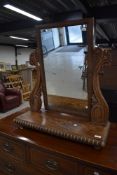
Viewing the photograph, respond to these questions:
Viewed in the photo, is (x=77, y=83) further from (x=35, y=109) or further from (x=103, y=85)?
(x=103, y=85)

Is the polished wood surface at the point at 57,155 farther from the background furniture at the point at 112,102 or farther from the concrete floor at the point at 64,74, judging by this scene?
the background furniture at the point at 112,102

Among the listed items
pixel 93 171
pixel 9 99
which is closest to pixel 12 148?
pixel 93 171

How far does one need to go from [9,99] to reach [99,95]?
4.26m

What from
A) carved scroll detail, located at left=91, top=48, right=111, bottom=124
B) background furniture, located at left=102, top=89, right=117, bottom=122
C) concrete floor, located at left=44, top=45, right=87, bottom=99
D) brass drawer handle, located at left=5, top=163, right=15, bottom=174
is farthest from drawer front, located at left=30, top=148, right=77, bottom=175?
background furniture, located at left=102, top=89, right=117, bottom=122

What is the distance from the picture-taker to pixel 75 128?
1202mm

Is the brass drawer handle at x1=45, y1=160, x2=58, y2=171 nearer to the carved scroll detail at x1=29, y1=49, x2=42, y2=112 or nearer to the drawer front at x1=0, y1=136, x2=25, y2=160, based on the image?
the drawer front at x1=0, y1=136, x2=25, y2=160

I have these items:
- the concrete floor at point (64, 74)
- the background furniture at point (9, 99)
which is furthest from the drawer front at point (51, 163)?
the background furniture at point (9, 99)

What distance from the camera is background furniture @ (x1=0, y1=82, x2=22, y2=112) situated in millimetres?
4866

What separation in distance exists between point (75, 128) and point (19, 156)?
0.48 metres

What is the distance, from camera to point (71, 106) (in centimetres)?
142

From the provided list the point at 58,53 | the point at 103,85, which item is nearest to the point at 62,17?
the point at 103,85

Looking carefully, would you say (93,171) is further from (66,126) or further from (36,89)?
(36,89)

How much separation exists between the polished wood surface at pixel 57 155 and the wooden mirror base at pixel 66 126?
0.05 m

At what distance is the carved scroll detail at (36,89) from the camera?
1459 mm
